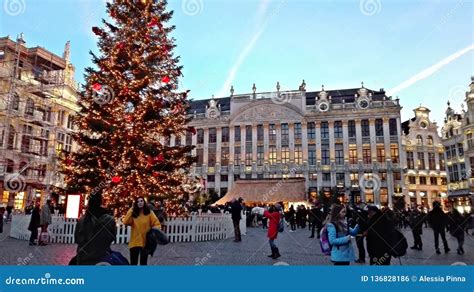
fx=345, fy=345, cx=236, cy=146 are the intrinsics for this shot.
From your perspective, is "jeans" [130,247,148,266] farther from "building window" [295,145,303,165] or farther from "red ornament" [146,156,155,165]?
"building window" [295,145,303,165]

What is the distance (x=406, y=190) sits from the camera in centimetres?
4975

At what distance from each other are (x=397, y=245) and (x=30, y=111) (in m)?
38.5

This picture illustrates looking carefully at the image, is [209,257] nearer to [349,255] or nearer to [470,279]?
[349,255]

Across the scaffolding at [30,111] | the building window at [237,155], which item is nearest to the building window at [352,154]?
the building window at [237,155]

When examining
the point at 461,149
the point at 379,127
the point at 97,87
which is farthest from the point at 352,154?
the point at 97,87

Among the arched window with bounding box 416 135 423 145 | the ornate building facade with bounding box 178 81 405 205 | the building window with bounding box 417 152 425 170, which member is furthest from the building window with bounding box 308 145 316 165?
the building window with bounding box 417 152 425 170

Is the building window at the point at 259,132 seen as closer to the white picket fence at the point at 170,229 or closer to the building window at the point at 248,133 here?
the building window at the point at 248,133

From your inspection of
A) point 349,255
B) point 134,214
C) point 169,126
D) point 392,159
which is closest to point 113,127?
point 169,126

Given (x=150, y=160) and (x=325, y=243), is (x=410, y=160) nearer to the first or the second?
(x=150, y=160)

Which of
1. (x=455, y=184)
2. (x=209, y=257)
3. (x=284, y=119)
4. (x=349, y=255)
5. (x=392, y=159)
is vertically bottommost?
(x=209, y=257)

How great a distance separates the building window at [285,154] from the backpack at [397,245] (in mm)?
47518

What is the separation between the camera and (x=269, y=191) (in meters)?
35.8

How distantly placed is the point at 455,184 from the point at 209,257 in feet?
141

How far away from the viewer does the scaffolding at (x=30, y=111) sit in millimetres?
31906
